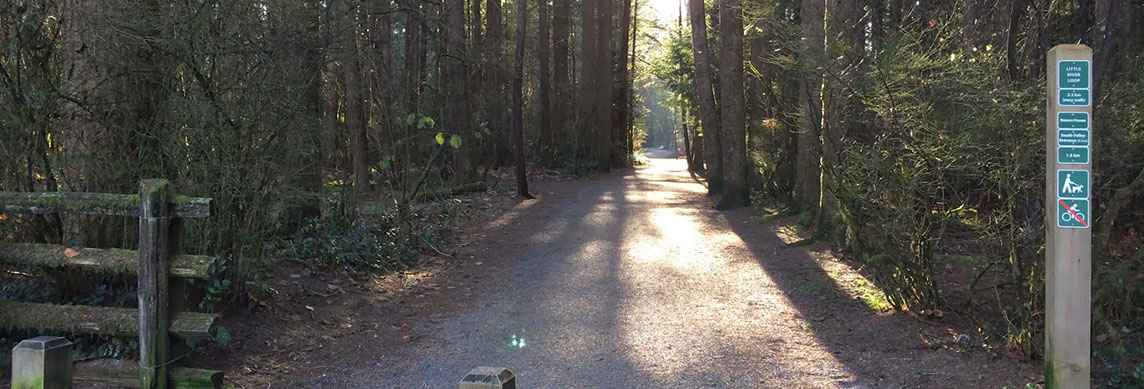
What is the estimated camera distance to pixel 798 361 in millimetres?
6441

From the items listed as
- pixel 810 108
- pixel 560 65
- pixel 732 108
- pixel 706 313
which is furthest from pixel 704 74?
pixel 560 65

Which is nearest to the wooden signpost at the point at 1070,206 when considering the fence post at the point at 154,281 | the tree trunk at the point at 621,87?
the fence post at the point at 154,281

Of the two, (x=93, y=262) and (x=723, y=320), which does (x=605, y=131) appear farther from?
(x=93, y=262)

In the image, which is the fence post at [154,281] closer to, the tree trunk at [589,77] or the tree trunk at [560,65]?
the tree trunk at [589,77]

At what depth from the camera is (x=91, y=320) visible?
17.0ft

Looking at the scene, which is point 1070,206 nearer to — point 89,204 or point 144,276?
point 144,276

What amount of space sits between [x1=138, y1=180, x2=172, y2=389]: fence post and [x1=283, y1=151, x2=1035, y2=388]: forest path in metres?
1.25

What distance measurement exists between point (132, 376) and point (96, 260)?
80 centimetres

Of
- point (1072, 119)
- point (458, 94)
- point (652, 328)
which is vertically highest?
point (458, 94)

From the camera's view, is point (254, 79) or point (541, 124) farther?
point (541, 124)

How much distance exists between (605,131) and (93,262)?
28877 millimetres

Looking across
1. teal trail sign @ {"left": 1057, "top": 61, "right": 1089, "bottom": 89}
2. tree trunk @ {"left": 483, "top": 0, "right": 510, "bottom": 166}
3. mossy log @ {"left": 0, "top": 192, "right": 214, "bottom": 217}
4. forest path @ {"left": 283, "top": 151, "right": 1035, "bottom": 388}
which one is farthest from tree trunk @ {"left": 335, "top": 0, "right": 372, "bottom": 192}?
tree trunk @ {"left": 483, "top": 0, "right": 510, "bottom": 166}

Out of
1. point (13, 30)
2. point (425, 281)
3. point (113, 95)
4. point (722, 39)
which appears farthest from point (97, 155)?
point (722, 39)

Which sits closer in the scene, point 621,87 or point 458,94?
point 458,94
